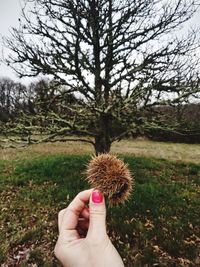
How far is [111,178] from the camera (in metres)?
1.78

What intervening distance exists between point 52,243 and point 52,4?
7.51 meters

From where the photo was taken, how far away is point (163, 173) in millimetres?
10383

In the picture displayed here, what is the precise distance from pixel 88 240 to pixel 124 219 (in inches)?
182

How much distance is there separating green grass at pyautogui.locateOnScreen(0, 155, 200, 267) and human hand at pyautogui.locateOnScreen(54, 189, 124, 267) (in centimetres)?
341

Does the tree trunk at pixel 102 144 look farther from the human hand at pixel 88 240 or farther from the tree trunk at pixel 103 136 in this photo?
the human hand at pixel 88 240

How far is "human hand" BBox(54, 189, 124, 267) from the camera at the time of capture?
5.62ft

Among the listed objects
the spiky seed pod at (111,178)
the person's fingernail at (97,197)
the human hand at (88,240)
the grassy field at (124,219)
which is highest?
the spiky seed pod at (111,178)

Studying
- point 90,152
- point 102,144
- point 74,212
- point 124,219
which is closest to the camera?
point 74,212

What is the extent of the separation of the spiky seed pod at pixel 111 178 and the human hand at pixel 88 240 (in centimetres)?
8

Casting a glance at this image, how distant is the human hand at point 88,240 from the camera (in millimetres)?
1713

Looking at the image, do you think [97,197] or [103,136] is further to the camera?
[103,136]

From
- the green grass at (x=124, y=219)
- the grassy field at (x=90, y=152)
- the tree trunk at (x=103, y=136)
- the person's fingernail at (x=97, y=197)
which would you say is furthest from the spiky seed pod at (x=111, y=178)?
the grassy field at (x=90, y=152)

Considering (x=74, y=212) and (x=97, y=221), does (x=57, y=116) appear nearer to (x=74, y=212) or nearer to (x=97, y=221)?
(x=74, y=212)

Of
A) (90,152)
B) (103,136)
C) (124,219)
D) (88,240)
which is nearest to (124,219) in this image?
(124,219)
